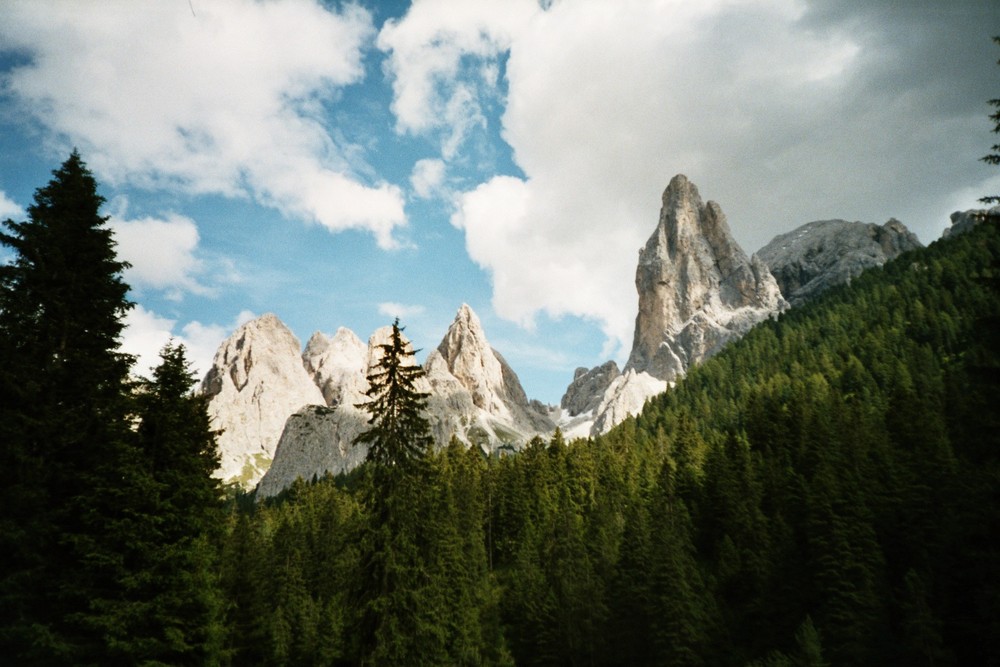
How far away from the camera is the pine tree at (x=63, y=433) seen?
14.6m

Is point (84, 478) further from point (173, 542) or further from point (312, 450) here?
point (312, 450)

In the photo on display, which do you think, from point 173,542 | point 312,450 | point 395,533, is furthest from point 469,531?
point 312,450

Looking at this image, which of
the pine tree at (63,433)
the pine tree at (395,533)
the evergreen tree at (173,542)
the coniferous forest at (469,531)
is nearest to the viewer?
the pine tree at (63,433)

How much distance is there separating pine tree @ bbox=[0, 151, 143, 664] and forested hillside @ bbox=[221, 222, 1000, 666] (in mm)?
7786

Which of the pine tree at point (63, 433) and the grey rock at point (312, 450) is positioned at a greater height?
the grey rock at point (312, 450)

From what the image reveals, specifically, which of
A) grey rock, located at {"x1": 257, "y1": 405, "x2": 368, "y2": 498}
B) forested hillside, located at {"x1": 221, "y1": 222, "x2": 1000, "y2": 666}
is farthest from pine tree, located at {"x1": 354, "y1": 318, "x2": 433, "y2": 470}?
grey rock, located at {"x1": 257, "y1": 405, "x2": 368, "y2": 498}

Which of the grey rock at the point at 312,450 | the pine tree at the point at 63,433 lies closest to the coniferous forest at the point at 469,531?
the pine tree at the point at 63,433

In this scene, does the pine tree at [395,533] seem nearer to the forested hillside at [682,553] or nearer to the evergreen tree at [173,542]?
the forested hillside at [682,553]

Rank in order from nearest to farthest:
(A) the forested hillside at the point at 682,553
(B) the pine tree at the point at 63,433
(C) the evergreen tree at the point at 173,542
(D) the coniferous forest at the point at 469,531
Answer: (B) the pine tree at the point at 63,433, (D) the coniferous forest at the point at 469,531, (C) the evergreen tree at the point at 173,542, (A) the forested hillside at the point at 682,553

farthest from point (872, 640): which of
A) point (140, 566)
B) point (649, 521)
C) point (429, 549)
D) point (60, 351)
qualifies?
point (60, 351)

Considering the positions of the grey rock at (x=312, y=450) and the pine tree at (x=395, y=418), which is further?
the grey rock at (x=312, y=450)

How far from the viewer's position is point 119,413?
56.7 feet

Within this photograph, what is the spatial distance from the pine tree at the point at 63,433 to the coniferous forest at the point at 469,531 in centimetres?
7

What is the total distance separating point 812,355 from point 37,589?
396 feet
